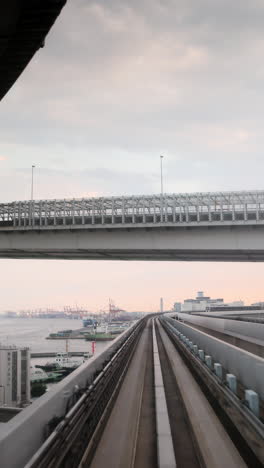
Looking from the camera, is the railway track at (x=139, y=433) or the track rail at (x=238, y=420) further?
the track rail at (x=238, y=420)

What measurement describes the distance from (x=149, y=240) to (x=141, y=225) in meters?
1.79

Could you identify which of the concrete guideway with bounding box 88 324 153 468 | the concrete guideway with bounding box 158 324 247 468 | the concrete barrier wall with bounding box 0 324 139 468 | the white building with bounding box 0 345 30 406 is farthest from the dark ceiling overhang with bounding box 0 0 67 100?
the white building with bounding box 0 345 30 406

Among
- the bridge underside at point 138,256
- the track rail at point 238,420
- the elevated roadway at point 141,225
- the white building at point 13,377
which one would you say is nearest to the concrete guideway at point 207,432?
the track rail at point 238,420

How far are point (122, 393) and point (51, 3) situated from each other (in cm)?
789

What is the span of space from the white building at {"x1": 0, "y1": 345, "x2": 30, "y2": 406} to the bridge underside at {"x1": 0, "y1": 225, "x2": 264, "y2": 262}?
38.9 ft

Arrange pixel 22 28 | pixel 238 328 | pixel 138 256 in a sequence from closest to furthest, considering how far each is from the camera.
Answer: pixel 22 28
pixel 238 328
pixel 138 256

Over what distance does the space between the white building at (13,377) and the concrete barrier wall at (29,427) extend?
115 ft

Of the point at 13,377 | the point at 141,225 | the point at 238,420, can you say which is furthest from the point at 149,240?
the point at 238,420

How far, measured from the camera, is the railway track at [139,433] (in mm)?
4246

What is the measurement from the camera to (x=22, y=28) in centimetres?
456

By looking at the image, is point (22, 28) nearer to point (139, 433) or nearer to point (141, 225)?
point (139, 433)

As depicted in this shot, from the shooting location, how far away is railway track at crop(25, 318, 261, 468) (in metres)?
4.25

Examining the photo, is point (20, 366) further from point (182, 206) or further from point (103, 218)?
point (182, 206)

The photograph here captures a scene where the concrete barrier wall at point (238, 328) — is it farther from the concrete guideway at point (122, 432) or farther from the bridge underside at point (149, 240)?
the concrete guideway at point (122, 432)
